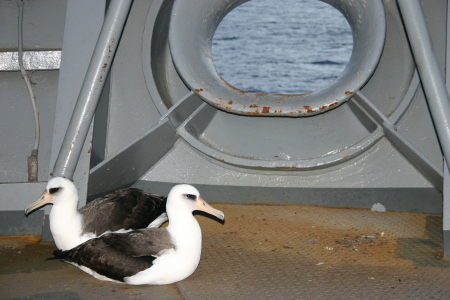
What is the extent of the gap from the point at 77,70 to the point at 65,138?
17.5 inches

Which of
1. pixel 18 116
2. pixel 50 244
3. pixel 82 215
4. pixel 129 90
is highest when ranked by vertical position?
pixel 129 90

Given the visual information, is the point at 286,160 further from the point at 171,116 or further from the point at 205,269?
the point at 205,269

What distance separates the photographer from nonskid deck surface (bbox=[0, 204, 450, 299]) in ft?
8.51

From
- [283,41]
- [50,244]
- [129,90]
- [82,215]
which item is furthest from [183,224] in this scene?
[283,41]

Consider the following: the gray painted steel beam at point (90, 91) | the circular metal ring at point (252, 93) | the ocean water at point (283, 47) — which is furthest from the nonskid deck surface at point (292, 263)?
the ocean water at point (283, 47)

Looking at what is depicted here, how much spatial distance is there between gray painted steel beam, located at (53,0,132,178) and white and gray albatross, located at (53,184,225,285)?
567 millimetres

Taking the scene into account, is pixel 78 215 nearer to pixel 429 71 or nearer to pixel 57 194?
pixel 57 194

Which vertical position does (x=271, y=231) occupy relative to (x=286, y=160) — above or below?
below

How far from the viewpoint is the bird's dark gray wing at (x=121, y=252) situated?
8.68 feet

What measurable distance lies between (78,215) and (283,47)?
1097cm

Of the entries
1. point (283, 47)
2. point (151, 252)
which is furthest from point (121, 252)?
point (283, 47)

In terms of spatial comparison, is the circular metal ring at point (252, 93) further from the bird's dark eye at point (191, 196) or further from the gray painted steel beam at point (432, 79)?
the bird's dark eye at point (191, 196)

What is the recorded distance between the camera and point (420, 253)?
304 cm

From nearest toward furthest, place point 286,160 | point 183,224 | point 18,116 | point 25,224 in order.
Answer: point 183,224, point 25,224, point 286,160, point 18,116
